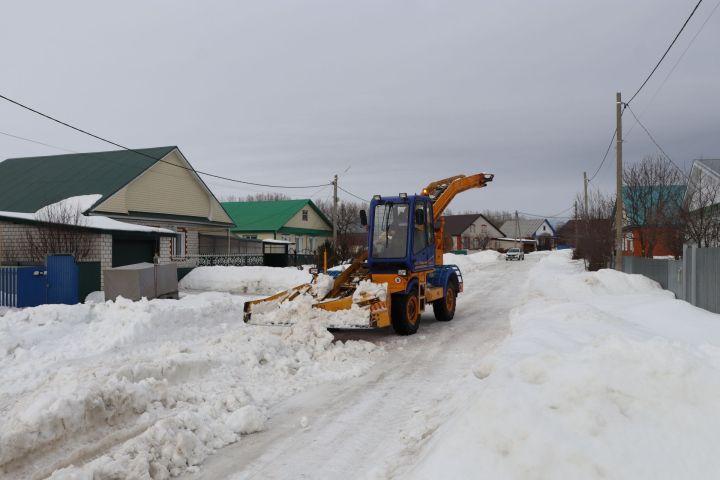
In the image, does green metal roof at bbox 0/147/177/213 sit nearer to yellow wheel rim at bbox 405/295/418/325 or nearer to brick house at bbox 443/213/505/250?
yellow wheel rim at bbox 405/295/418/325

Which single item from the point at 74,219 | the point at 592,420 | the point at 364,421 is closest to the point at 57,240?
the point at 74,219

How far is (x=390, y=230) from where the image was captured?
12781mm

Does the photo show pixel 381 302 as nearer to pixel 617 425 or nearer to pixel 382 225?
pixel 382 225

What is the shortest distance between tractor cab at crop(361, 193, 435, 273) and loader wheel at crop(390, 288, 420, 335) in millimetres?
719

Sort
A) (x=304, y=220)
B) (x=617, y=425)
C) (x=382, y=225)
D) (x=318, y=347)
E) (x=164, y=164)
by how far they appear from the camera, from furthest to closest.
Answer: (x=304, y=220), (x=164, y=164), (x=382, y=225), (x=318, y=347), (x=617, y=425)

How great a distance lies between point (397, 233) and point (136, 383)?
7.27m

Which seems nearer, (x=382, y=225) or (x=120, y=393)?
(x=120, y=393)

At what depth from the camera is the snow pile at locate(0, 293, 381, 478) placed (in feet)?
16.9

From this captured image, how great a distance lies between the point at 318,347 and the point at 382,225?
4.04 m

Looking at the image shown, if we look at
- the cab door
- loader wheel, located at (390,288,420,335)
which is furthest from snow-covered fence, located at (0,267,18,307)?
A: the cab door

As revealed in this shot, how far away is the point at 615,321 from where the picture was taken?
10789 millimetres

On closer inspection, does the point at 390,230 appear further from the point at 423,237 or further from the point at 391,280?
the point at 391,280

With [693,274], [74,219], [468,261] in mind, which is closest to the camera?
[693,274]

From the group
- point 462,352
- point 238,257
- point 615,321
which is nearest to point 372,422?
point 462,352
